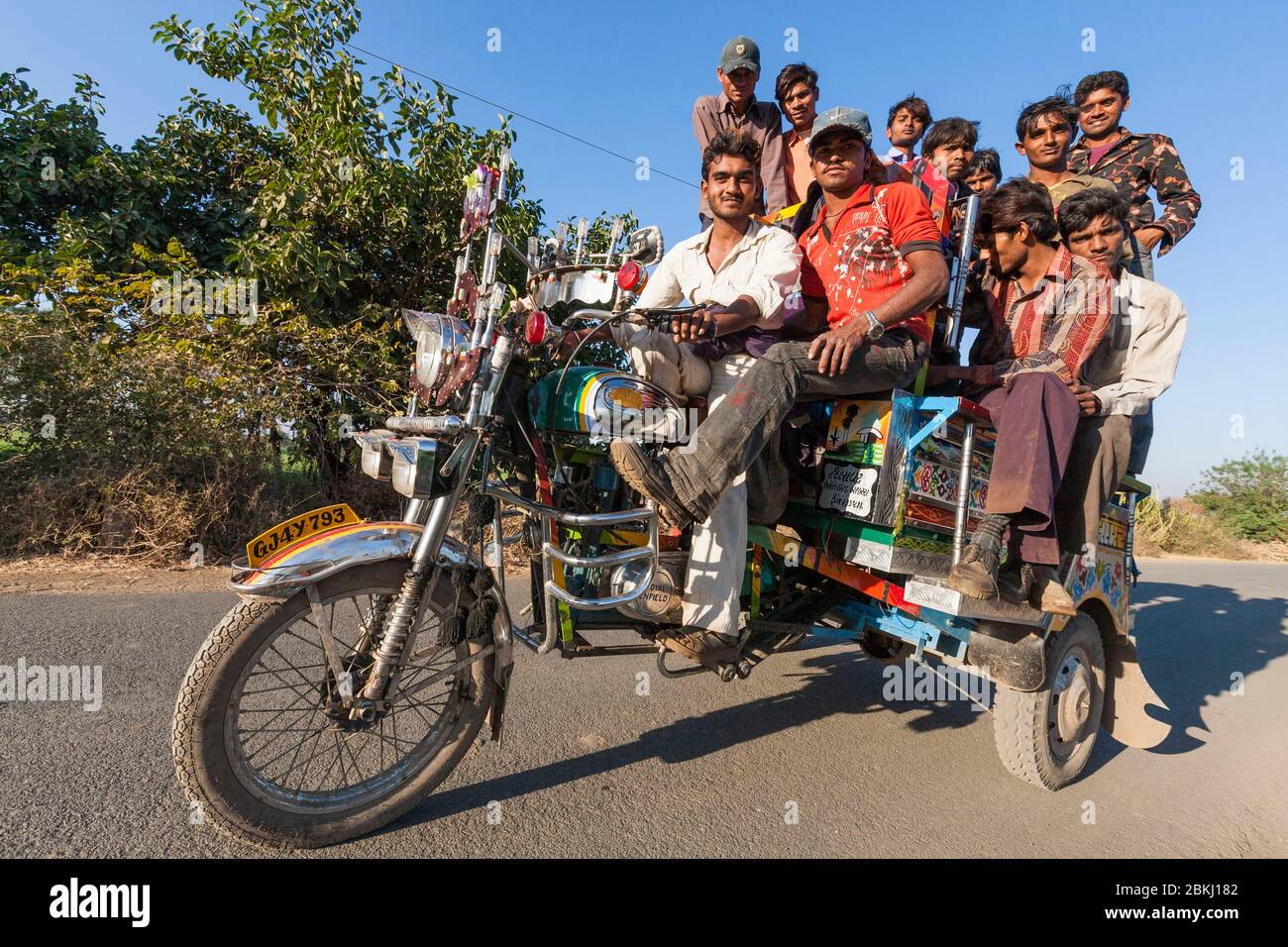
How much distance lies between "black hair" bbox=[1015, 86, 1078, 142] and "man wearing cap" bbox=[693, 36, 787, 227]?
155 centimetres

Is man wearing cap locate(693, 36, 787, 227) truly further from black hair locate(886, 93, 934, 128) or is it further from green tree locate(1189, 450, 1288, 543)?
green tree locate(1189, 450, 1288, 543)

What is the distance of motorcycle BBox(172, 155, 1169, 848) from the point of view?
2125mm

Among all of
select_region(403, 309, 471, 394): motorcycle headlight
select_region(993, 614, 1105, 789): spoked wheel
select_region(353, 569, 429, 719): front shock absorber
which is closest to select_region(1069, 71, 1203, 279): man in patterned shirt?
select_region(993, 614, 1105, 789): spoked wheel

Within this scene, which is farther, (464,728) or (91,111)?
(91,111)

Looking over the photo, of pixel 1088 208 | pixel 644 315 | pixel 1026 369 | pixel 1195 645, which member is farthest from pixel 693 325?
pixel 1195 645

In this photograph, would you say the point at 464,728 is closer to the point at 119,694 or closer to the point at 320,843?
the point at 320,843

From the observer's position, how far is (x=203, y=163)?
7.82 meters

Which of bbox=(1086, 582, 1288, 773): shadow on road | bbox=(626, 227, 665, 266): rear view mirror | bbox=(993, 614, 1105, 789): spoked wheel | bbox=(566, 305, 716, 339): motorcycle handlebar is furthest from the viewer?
bbox=(1086, 582, 1288, 773): shadow on road

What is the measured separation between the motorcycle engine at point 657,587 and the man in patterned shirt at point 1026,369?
1037 millimetres

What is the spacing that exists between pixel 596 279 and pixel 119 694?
279 cm

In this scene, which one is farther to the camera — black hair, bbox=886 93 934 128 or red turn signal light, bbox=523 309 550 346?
black hair, bbox=886 93 934 128

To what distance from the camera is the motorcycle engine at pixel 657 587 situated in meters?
2.53

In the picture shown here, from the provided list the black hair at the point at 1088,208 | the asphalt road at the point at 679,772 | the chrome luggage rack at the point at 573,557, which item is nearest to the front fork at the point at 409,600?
the chrome luggage rack at the point at 573,557
